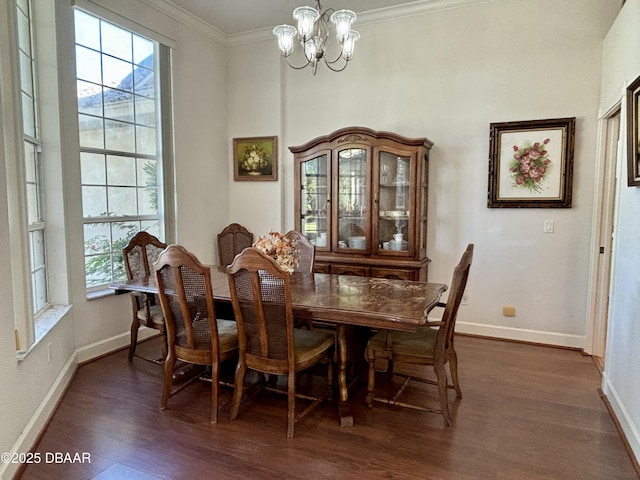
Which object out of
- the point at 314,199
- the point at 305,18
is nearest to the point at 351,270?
the point at 314,199

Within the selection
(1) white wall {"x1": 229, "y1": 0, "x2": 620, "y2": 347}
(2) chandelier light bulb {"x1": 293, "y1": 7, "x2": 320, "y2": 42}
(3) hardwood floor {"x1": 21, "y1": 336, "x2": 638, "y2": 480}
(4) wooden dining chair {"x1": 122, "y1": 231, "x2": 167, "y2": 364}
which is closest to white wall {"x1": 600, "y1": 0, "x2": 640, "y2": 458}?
(3) hardwood floor {"x1": 21, "y1": 336, "x2": 638, "y2": 480}

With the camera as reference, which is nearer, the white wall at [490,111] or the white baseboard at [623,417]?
the white baseboard at [623,417]

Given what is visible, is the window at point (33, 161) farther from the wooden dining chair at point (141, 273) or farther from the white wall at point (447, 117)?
the wooden dining chair at point (141, 273)

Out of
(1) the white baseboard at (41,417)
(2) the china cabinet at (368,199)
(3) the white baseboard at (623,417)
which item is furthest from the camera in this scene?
(2) the china cabinet at (368,199)

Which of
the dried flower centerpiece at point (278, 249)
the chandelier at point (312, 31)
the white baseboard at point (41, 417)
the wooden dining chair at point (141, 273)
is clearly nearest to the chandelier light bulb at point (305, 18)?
the chandelier at point (312, 31)

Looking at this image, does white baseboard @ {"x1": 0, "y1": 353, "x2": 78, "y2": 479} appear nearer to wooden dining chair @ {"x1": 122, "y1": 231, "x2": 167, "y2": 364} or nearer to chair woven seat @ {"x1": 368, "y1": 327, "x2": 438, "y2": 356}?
wooden dining chair @ {"x1": 122, "y1": 231, "x2": 167, "y2": 364}

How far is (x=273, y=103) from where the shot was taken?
4918mm

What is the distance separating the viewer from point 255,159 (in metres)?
5.07

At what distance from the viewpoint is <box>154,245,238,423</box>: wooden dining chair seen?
251 centimetres

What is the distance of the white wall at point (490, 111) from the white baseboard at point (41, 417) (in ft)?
10.8

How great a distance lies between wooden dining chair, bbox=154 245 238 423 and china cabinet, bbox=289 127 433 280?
1.82 metres

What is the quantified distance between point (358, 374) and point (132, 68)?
133 inches

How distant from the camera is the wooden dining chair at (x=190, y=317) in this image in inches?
98.7

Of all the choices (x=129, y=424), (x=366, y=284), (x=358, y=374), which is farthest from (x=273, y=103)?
(x=129, y=424)
